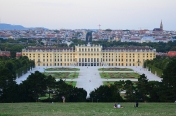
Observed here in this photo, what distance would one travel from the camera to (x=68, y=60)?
212ft

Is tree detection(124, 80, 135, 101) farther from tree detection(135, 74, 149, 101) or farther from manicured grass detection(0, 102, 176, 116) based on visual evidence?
manicured grass detection(0, 102, 176, 116)

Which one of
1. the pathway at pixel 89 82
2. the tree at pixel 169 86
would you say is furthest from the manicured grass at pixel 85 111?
the pathway at pixel 89 82

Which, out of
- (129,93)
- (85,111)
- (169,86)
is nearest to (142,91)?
(129,93)

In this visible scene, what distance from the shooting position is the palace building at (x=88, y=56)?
6372 centimetres

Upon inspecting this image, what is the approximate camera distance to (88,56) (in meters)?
64.7

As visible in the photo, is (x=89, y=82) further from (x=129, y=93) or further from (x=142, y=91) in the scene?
(x=142, y=91)

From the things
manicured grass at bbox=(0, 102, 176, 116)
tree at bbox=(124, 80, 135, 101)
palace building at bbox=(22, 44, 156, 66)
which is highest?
manicured grass at bbox=(0, 102, 176, 116)

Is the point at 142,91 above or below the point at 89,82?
above

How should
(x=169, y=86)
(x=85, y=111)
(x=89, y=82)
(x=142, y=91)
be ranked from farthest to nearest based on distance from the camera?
(x=89, y=82) → (x=142, y=91) → (x=169, y=86) → (x=85, y=111)

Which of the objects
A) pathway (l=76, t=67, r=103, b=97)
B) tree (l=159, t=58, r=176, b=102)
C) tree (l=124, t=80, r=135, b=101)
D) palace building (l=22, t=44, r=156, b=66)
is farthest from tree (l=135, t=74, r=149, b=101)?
palace building (l=22, t=44, r=156, b=66)

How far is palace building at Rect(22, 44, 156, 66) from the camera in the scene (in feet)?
209

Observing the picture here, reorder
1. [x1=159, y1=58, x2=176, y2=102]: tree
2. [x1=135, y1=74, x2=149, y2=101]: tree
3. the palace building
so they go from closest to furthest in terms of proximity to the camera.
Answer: [x1=159, y1=58, x2=176, y2=102]: tree → [x1=135, y1=74, x2=149, y2=101]: tree → the palace building

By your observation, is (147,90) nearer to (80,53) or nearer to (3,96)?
(3,96)

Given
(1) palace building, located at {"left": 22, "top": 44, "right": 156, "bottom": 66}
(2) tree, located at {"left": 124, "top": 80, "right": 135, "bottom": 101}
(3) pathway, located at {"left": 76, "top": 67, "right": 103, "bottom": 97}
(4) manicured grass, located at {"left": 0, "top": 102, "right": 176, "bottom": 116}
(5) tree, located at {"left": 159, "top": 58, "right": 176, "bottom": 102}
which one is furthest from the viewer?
(1) palace building, located at {"left": 22, "top": 44, "right": 156, "bottom": 66}
